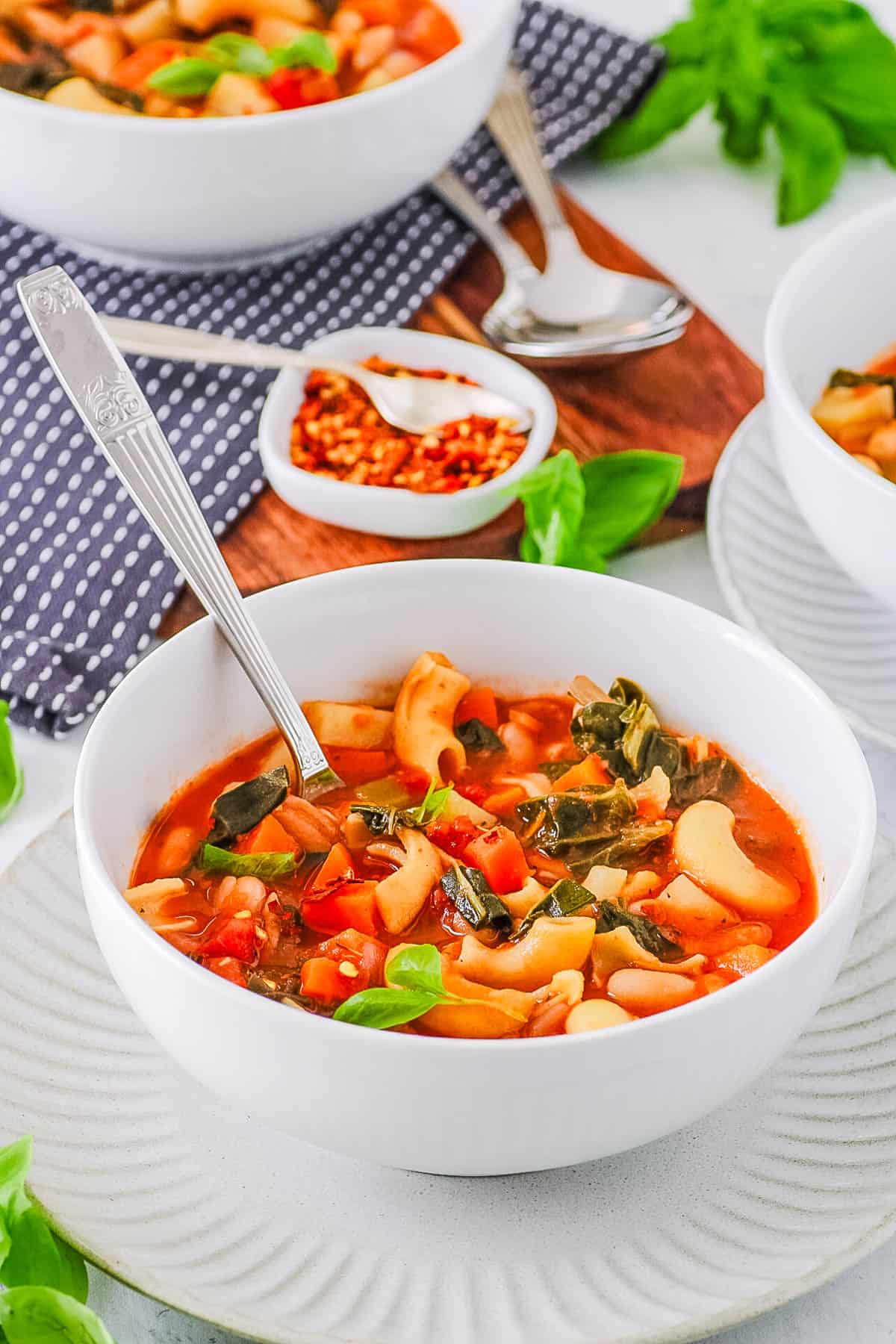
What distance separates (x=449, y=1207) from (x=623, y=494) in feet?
4.21

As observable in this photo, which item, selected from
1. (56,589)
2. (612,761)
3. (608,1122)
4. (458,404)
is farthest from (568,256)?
(608,1122)

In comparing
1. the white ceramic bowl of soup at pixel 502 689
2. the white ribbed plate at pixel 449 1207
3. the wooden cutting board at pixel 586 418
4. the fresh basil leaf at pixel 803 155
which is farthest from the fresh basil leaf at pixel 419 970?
the fresh basil leaf at pixel 803 155

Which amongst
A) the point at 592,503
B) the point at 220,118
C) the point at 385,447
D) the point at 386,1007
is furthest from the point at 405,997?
the point at 220,118

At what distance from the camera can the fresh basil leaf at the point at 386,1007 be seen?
148 cm

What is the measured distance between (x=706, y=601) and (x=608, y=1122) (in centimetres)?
126

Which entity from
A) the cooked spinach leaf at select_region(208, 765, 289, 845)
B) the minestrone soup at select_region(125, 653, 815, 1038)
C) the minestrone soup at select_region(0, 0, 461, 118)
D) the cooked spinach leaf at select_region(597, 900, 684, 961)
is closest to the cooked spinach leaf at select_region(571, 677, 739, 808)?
the minestrone soup at select_region(125, 653, 815, 1038)

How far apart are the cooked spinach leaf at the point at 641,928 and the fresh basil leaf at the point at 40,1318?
611mm

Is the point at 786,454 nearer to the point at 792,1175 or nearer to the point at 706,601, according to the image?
the point at 706,601

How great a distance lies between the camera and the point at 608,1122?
4.78ft

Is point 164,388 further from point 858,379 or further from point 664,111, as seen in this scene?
point 664,111

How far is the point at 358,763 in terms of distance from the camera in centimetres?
195

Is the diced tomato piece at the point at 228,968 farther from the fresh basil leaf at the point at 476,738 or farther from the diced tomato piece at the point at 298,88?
the diced tomato piece at the point at 298,88

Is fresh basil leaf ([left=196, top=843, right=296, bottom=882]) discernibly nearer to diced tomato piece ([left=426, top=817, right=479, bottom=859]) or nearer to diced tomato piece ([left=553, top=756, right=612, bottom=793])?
diced tomato piece ([left=426, top=817, right=479, bottom=859])

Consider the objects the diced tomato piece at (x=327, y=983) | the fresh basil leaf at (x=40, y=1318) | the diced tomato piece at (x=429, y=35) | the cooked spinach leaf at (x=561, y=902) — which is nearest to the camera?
the fresh basil leaf at (x=40, y=1318)
